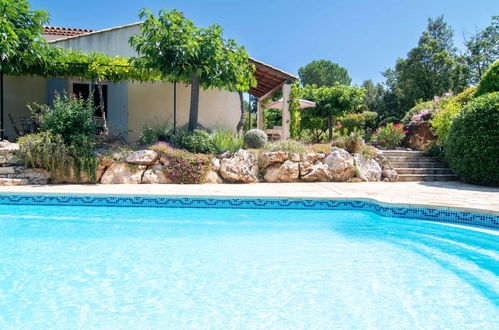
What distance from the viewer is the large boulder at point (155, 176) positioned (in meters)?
8.62

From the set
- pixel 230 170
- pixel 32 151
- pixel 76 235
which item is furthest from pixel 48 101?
pixel 76 235

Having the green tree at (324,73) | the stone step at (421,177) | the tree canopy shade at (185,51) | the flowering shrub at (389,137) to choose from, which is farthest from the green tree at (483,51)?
the tree canopy shade at (185,51)

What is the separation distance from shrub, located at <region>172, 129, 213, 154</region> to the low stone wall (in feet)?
1.56

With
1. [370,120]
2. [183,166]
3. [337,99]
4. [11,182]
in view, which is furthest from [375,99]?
[11,182]

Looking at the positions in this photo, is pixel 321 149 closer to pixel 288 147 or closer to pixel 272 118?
pixel 288 147

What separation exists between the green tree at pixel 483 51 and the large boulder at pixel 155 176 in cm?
3398

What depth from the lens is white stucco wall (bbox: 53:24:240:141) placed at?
12.2 meters

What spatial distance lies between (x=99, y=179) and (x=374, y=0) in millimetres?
14278

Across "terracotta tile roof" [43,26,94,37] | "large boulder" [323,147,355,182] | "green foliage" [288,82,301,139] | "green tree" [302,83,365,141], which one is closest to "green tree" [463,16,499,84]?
"green tree" [302,83,365,141]

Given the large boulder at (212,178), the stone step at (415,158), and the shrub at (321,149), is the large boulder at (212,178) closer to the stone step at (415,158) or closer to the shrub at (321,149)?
the shrub at (321,149)

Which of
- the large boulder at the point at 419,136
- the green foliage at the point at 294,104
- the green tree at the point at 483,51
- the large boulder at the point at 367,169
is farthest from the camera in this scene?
the green tree at the point at 483,51

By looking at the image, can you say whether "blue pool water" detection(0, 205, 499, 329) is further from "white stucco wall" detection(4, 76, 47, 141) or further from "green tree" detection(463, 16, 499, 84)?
"green tree" detection(463, 16, 499, 84)

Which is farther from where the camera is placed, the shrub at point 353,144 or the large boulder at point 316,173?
the shrub at point 353,144

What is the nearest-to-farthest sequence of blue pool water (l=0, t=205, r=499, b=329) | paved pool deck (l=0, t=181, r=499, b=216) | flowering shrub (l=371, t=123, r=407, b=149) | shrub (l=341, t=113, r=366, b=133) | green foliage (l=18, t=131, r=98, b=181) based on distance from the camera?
1. blue pool water (l=0, t=205, r=499, b=329)
2. paved pool deck (l=0, t=181, r=499, b=216)
3. green foliage (l=18, t=131, r=98, b=181)
4. flowering shrub (l=371, t=123, r=407, b=149)
5. shrub (l=341, t=113, r=366, b=133)
